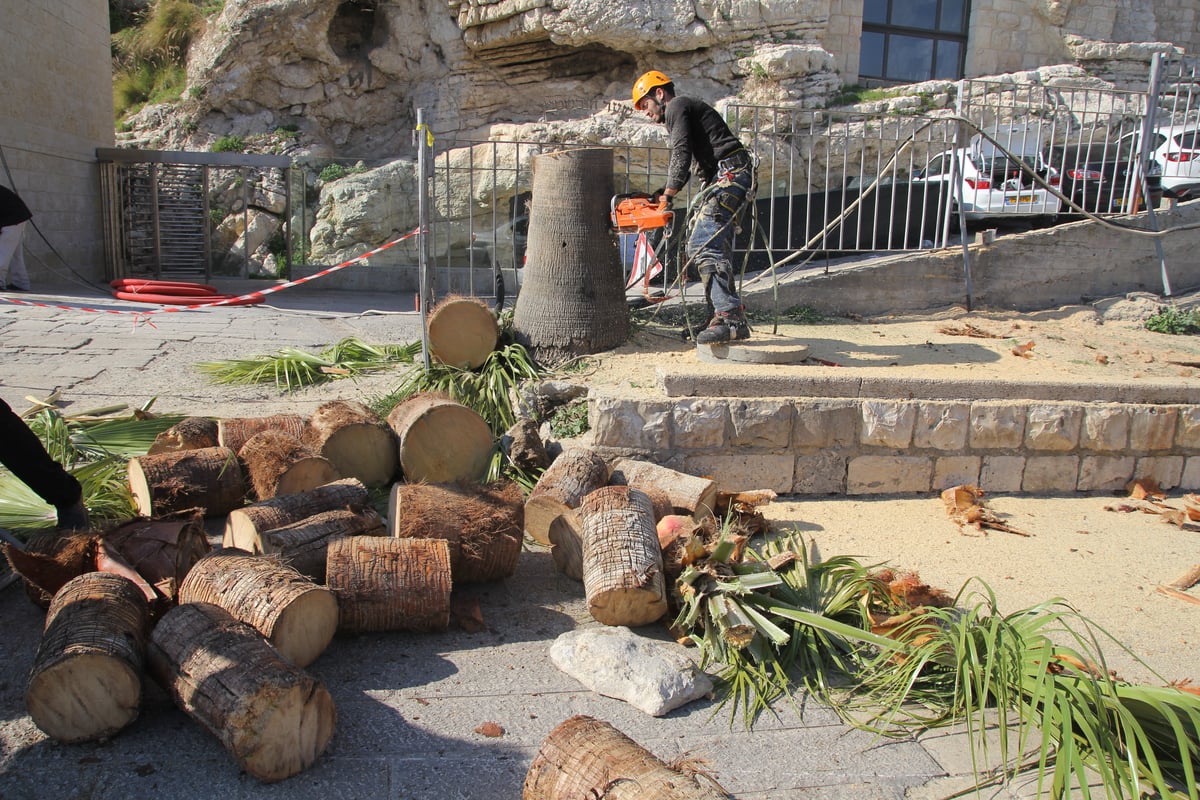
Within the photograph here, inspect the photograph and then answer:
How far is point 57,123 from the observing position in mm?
13094

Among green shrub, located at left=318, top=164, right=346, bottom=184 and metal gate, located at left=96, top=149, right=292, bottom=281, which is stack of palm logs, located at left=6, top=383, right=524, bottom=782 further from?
green shrub, located at left=318, top=164, right=346, bottom=184

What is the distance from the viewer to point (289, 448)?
438cm

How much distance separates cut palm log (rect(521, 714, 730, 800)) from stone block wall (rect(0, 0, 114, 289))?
12.0 m

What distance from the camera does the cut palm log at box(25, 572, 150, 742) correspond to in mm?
2619

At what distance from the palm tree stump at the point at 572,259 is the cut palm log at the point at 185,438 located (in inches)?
87.1

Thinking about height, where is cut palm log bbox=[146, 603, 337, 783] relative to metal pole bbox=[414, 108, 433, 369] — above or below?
below

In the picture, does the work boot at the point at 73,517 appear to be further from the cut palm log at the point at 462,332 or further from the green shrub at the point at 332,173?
the green shrub at the point at 332,173

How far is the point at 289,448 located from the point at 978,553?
354 centimetres

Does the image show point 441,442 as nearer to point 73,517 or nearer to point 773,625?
point 73,517

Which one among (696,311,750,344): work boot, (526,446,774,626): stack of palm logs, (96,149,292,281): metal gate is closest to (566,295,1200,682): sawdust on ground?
(696,311,750,344): work boot

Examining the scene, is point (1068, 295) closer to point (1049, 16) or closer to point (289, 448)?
point (289, 448)

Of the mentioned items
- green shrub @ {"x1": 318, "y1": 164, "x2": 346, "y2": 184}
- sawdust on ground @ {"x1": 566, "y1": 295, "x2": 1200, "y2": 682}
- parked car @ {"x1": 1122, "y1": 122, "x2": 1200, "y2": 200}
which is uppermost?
parked car @ {"x1": 1122, "y1": 122, "x2": 1200, "y2": 200}

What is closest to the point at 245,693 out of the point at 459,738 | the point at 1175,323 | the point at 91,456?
the point at 459,738

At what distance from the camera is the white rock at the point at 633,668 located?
3084mm
